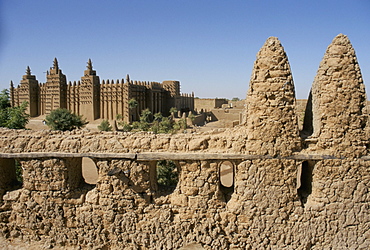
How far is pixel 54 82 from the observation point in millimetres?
40656

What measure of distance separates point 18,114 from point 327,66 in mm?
12543

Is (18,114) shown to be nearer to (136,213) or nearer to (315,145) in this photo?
(136,213)

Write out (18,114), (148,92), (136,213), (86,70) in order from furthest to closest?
(148,92) → (86,70) → (18,114) → (136,213)

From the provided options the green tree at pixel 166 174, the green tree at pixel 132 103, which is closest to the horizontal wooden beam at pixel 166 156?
the green tree at pixel 166 174

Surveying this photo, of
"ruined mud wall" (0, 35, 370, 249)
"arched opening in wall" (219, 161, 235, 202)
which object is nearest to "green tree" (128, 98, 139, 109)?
"arched opening in wall" (219, 161, 235, 202)

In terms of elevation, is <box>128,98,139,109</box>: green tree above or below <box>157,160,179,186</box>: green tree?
above

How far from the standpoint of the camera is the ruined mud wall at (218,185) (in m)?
6.54

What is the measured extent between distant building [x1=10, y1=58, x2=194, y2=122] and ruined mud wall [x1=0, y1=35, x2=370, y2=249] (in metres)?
29.5

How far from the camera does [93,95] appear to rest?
124 feet

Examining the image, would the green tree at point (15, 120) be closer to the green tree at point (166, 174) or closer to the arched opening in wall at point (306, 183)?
the green tree at point (166, 174)

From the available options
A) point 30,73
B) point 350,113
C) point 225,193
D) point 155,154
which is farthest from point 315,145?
point 30,73

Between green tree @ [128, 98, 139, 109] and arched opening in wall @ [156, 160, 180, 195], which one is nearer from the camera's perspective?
arched opening in wall @ [156, 160, 180, 195]

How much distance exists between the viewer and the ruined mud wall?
21.5ft

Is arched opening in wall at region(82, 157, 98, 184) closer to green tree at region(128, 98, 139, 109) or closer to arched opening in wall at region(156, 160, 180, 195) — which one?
arched opening in wall at region(156, 160, 180, 195)
